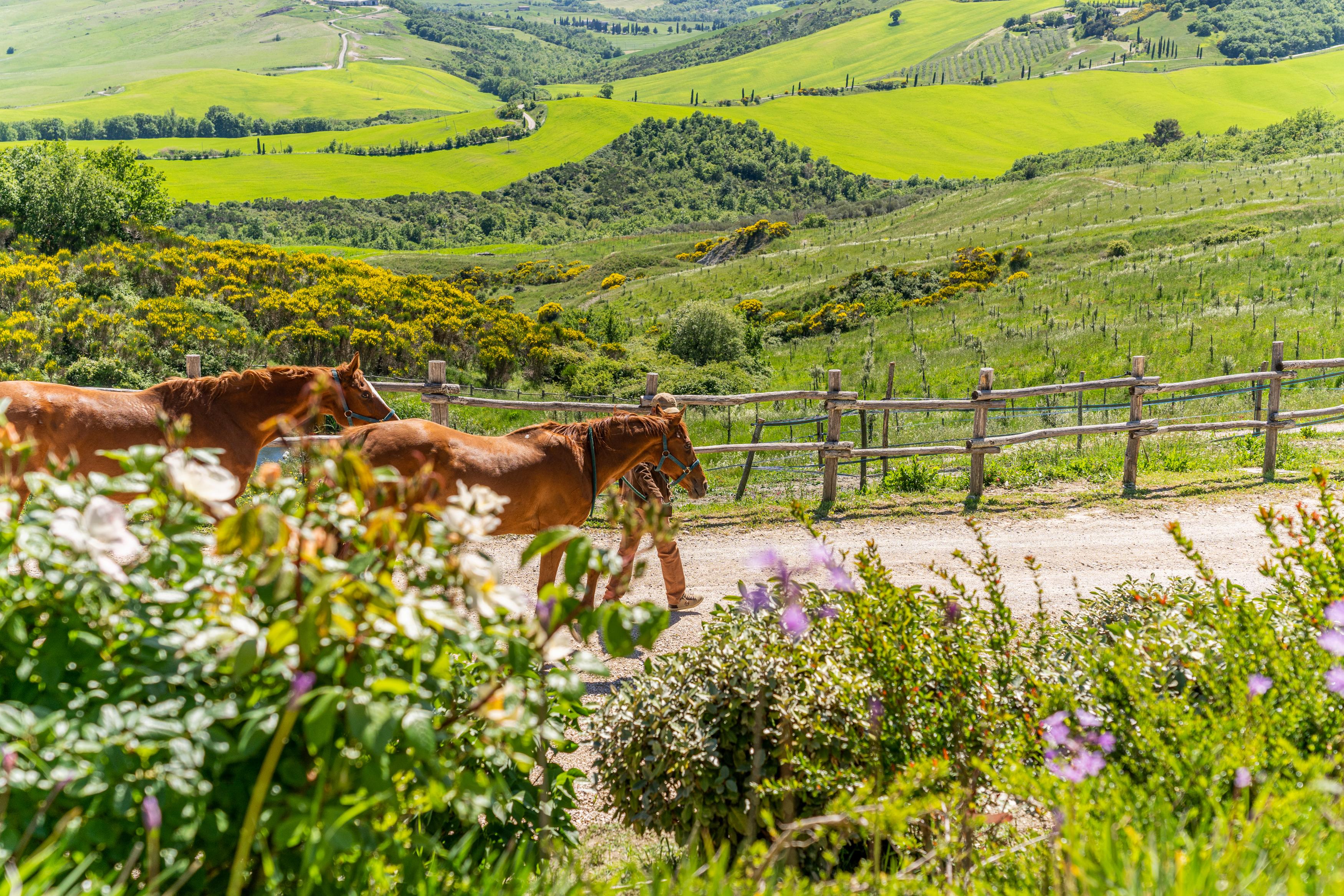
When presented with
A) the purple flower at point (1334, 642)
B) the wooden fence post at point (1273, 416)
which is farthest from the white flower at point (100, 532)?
the wooden fence post at point (1273, 416)

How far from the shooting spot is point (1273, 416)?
36.4ft

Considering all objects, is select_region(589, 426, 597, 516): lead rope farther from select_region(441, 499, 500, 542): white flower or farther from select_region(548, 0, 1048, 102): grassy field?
select_region(548, 0, 1048, 102): grassy field

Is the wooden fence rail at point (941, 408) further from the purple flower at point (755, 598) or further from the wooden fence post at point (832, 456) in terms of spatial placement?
the purple flower at point (755, 598)

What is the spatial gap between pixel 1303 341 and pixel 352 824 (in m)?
22.0

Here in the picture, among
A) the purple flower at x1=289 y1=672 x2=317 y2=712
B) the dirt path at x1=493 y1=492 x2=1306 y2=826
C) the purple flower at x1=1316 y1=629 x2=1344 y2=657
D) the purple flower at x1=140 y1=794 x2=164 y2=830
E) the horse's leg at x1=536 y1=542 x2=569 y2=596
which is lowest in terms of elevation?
the dirt path at x1=493 y1=492 x2=1306 y2=826

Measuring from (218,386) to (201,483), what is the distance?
5156 mm

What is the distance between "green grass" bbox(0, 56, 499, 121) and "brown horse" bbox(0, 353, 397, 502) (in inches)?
4793

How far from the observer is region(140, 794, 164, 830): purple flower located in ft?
4.30

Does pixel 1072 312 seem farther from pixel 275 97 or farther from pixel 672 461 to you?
pixel 275 97

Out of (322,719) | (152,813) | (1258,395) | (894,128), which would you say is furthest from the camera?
(894,128)

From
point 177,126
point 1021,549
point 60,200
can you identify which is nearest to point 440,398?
point 1021,549

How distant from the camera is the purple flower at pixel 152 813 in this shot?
1312 mm

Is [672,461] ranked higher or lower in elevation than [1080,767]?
lower

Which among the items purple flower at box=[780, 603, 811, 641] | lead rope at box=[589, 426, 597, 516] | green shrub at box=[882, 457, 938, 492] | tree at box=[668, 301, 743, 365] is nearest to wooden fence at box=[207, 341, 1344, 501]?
green shrub at box=[882, 457, 938, 492]
